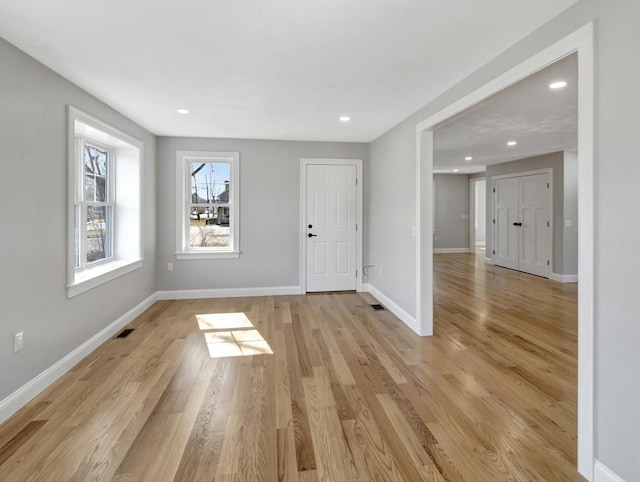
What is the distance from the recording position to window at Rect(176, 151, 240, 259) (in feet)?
16.6

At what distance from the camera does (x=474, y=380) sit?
8.59 ft

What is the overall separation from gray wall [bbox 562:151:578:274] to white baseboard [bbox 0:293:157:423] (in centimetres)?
729

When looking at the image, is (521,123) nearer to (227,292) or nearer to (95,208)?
(227,292)

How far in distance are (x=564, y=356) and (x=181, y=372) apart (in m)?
3.35

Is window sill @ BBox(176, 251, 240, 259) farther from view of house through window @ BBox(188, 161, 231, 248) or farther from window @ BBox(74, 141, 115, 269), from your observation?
window @ BBox(74, 141, 115, 269)

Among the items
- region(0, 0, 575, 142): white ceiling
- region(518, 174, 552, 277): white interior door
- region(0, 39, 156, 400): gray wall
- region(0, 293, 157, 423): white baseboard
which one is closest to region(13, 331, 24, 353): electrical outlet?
region(0, 39, 156, 400): gray wall

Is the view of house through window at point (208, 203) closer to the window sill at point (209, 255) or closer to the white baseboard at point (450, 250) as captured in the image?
the window sill at point (209, 255)

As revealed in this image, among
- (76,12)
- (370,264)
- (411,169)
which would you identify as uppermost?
(76,12)

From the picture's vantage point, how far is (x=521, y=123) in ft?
14.3

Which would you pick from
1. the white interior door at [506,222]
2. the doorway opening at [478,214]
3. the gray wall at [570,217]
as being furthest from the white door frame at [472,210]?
the gray wall at [570,217]

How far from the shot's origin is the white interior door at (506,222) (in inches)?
299
